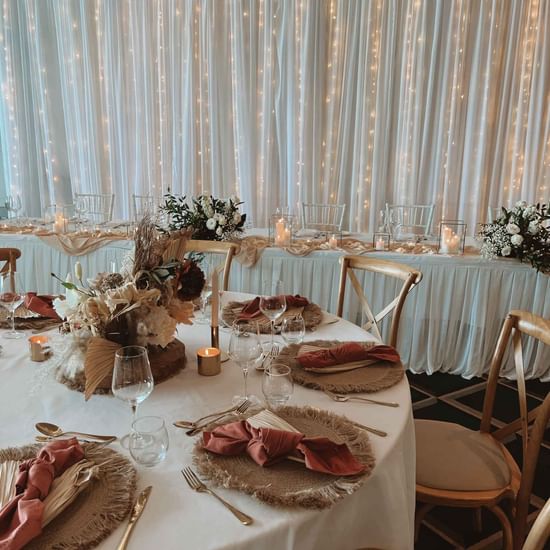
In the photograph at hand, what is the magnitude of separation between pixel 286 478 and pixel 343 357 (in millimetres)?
568

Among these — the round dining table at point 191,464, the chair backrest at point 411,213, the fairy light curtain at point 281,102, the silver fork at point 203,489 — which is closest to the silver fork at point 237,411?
the round dining table at point 191,464

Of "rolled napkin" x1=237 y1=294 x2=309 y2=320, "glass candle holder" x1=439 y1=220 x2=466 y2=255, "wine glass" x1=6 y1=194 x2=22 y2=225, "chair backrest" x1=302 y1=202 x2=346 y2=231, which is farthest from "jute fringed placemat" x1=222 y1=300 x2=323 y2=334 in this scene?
"chair backrest" x1=302 y1=202 x2=346 y2=231

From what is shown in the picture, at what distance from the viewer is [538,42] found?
4.41 m

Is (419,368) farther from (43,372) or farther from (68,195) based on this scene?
(68,195)

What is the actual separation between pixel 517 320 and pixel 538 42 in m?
3.97

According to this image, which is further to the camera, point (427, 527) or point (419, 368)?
point (419, 368)

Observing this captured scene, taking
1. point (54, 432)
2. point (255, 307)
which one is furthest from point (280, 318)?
point (54, 432)

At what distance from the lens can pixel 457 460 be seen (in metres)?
1.51

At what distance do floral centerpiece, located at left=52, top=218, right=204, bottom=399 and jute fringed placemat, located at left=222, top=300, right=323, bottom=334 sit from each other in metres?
0.44

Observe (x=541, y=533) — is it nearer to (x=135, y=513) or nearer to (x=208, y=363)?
(x=135, y=513)

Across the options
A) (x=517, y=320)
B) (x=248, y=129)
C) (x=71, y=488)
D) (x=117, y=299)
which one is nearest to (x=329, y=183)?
(x=248, y=129)

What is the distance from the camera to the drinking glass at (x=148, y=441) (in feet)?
3.15

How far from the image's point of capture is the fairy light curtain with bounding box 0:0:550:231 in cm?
457

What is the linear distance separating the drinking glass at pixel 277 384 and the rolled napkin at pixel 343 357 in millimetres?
261
